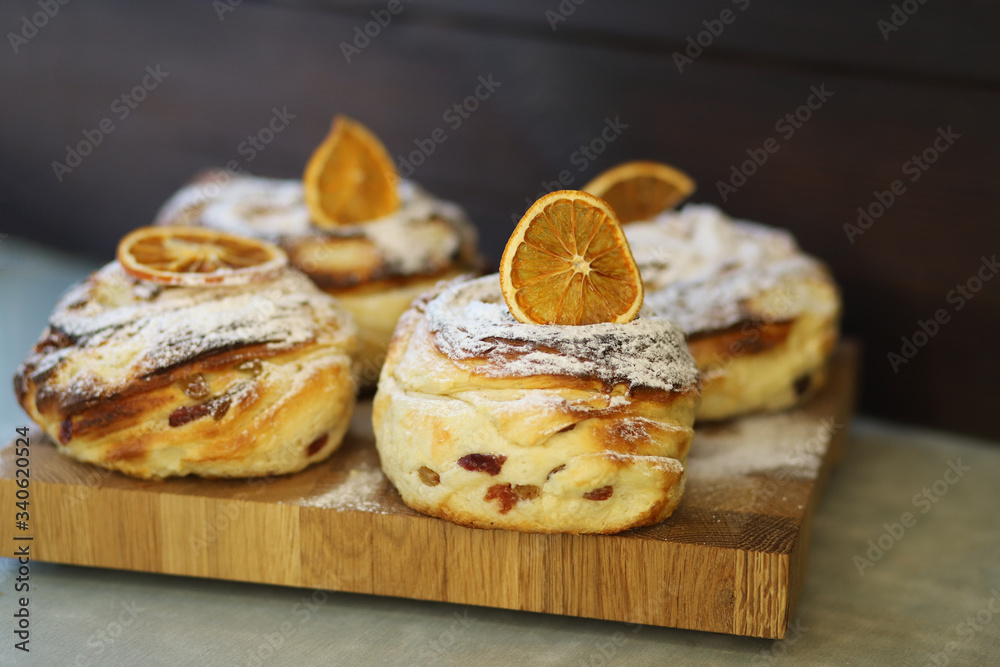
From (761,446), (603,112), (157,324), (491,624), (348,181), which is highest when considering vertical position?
(603,112)

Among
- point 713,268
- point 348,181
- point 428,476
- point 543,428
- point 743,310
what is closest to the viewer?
point 543,428

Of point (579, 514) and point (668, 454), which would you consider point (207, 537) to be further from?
point (668, 454)

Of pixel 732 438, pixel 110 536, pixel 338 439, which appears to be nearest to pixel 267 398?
pixel 338 439

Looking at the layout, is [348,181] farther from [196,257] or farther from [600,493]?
[600,493]

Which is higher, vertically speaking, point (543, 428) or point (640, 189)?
point (640, 189)

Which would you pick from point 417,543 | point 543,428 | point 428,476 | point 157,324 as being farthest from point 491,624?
point 157,324

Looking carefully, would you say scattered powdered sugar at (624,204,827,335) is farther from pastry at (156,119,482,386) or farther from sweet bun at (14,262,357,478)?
sweet bun at (14,262,357,478)

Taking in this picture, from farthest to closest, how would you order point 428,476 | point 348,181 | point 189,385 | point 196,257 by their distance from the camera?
point 348,181
point 196,257
point 189,385
point 428,476

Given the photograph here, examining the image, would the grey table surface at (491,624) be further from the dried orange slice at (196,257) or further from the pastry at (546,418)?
the dried orange slice at (196,257)
